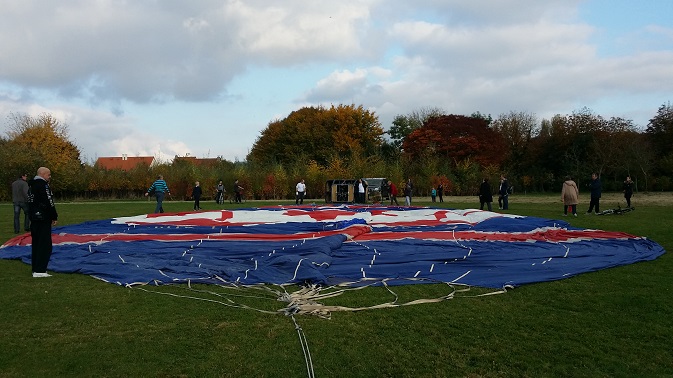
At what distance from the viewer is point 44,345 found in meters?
4.25

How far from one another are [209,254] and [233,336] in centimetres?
441

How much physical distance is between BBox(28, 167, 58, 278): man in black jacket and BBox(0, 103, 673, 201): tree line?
30284mm

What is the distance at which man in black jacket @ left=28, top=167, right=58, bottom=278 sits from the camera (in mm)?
7062

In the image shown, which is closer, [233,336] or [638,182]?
[233,336]

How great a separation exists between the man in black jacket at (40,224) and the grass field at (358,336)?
36.9 inches

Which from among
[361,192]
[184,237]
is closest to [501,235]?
[184,237]

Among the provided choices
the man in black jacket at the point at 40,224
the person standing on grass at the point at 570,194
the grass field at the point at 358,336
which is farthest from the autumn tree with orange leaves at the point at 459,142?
the grass field at the point at 358,336

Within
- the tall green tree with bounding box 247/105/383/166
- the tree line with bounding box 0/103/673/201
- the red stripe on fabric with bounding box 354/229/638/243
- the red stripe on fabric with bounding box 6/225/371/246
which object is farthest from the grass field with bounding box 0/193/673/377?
the tall green tree with bounding box 247/105/383/166

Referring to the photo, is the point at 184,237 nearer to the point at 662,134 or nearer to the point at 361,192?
the point at 361,192

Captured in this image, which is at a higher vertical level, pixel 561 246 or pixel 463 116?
pixel 463 116

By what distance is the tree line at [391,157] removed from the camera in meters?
38.8

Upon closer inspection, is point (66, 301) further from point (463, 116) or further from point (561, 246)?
point (463, 116)

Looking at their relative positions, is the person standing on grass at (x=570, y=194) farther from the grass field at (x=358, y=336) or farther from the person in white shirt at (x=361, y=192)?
the grass field at (x=358, y=336)

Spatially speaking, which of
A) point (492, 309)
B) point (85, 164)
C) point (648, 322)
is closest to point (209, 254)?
point (492, 309)
